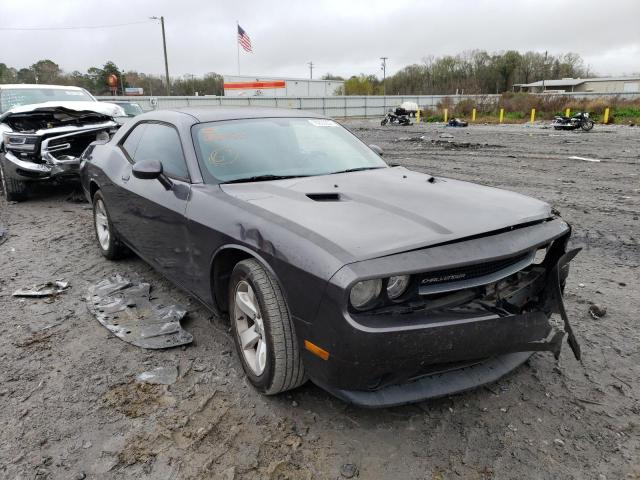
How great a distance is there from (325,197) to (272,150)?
875mm

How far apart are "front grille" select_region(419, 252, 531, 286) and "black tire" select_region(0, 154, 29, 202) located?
7.73m

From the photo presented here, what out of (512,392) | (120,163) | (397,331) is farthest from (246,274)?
(120,163)

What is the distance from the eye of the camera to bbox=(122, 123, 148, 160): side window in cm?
423

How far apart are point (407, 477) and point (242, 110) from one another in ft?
9.81

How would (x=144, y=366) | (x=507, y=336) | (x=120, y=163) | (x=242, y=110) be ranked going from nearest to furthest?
1. (x=507, y=336)
2. (x=144, y=366)
3. (x=242, y=110)
4. (x=120, y=163)

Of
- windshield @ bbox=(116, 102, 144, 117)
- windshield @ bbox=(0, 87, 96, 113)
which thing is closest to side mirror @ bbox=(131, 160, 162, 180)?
windshield @ bbox=(0, 87, 96, 113)

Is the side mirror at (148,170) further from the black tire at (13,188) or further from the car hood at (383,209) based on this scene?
the black tire at (13,188)

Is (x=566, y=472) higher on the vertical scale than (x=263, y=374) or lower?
lower

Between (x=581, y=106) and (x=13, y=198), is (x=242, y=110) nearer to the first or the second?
(x=13, y=198)

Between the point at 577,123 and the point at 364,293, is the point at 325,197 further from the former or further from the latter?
the point at 577,123

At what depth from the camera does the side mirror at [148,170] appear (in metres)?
3.24

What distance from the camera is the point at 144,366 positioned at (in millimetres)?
2965

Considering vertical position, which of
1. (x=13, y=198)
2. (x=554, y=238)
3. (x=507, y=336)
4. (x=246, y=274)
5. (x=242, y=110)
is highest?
(x=242, y=110)

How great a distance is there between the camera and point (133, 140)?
4.34 metres
